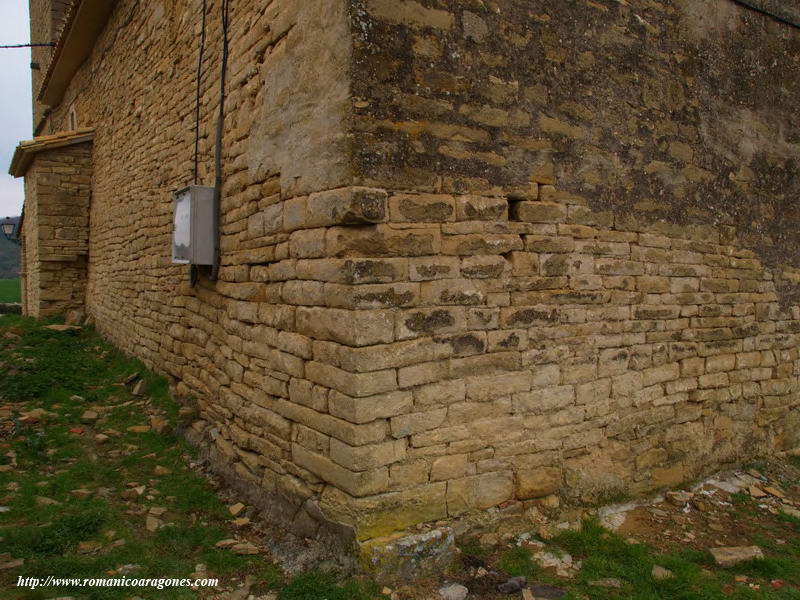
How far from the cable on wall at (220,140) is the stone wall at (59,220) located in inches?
255

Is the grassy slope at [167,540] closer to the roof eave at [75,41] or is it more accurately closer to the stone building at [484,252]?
the stone building at [484,252]

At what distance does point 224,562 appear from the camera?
3357mm

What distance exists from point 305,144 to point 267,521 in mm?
2435

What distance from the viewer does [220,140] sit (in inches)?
186

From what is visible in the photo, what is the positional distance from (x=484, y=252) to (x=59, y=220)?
9049mm

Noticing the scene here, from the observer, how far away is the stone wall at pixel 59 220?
9750 mm

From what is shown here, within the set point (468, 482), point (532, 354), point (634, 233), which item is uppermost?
point (634, 233)

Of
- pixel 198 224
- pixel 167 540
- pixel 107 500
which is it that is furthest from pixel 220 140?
pixel 167 540

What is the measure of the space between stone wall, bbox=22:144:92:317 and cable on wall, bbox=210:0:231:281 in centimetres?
648

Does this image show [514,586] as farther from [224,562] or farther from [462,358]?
[224,562]

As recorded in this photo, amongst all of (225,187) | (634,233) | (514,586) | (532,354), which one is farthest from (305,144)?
(514,586)

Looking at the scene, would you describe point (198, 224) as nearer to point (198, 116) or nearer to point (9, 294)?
point (198, 116)

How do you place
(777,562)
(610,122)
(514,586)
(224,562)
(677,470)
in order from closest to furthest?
(514,586) < (224,562) < (777,562) < (610,122) < (677,470)

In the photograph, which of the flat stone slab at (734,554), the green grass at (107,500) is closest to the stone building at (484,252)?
the green grass at (107,500)
